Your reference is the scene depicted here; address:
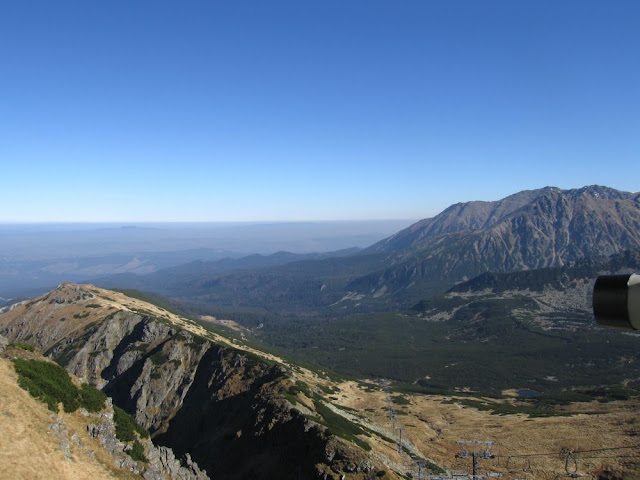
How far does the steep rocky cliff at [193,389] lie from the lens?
54.7m

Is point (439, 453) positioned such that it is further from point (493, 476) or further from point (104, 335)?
point (104, 335)

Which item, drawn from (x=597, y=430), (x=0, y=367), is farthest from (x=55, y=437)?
(x=597, y=430)

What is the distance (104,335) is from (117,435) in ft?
351

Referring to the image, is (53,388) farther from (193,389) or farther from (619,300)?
(193,389)

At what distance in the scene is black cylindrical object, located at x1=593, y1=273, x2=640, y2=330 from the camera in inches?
193

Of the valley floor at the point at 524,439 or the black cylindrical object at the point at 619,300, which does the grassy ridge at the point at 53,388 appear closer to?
the black cylindrical object at the point at 619,300

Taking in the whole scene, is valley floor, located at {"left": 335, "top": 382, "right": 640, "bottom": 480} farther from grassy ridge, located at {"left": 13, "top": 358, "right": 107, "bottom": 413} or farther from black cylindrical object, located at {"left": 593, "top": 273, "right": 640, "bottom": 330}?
black cylindrical object, located at {"left": 593, "top": 273, "right": 640, "bottom": 330}

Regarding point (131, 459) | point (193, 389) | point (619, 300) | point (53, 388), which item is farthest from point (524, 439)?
point (619, 300)

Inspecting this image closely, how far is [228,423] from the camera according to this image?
249 ft

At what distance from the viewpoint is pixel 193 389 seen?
101875 millimetres

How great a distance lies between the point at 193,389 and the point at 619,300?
360ft

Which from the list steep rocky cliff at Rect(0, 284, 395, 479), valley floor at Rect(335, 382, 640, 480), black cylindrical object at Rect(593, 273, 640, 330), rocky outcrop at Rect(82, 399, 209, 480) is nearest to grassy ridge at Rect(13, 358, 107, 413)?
rocky outcrop at Rect(82, 399, 209, 480)

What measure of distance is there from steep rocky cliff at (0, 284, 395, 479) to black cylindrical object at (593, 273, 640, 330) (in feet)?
167

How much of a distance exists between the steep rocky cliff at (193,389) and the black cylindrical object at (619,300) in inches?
2003
